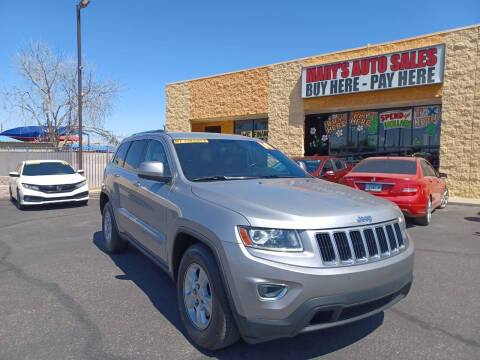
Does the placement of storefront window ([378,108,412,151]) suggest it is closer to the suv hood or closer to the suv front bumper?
the suv hood

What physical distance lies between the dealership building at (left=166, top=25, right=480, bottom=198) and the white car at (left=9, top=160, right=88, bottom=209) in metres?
9.71

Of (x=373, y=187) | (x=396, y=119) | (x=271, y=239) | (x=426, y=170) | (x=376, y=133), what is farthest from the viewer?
(x=376, y=133)

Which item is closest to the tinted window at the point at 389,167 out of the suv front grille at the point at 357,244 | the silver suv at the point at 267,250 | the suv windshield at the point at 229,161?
the suv windshield at the point at 229,161

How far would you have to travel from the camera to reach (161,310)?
3.70 m

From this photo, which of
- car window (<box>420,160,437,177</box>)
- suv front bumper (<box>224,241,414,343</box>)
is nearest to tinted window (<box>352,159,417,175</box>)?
car window (<box>420,160,437,177</box>)

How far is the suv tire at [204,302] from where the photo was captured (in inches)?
106

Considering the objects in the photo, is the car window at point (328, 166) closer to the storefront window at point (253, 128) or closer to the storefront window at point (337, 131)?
the storefront window at point (337, 131)

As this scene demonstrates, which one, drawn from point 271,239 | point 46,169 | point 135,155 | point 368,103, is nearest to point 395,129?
point 368,103

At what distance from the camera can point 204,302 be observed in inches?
116

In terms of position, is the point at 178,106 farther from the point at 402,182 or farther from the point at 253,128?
the point at 402,182

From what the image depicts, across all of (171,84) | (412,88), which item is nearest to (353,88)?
Result: (412,88)

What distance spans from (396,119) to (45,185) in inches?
526

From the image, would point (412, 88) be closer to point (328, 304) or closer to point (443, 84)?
point (443, 84)

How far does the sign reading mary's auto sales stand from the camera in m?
12.9
